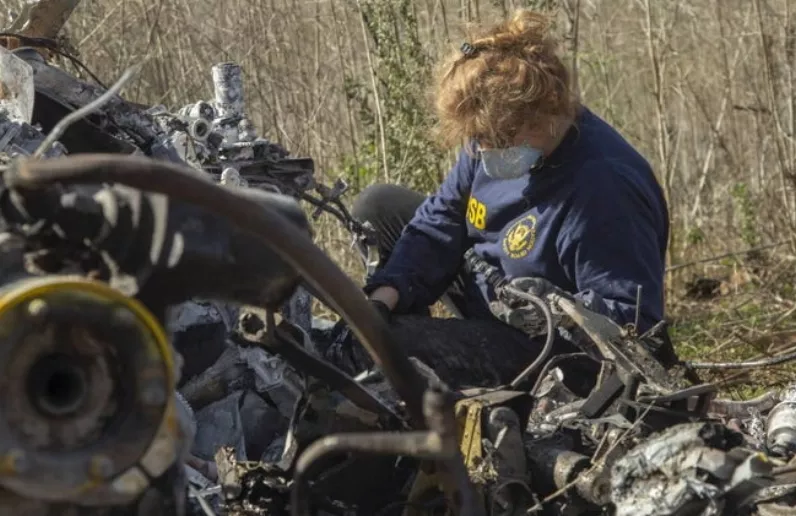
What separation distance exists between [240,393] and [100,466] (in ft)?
4.78

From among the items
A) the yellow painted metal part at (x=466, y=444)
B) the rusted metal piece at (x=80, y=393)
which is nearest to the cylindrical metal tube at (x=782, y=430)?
the yellow painted metal part at (x=466, y=444)

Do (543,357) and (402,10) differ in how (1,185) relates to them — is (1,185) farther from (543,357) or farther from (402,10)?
(402,10)

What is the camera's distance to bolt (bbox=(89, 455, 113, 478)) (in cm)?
180

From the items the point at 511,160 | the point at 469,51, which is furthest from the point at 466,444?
the point at 469,51

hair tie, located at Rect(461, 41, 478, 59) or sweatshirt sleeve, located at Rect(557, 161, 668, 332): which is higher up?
hair tie, located at Rect(461, 41, 478, 59)

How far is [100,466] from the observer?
181cm

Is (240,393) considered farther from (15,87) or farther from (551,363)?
(15,87)

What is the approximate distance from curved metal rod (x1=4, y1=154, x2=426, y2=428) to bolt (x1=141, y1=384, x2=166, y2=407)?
0.80 feet

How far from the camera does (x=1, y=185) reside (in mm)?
1949

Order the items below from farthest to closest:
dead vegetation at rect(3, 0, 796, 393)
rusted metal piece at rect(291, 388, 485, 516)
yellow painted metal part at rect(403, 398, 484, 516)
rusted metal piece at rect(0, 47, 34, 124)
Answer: dead vegetation at rect(3, 0, 796, 393), rusted metal piece at rect(0, 47, 34, 124), yellow painted metal part at rect(403, 398, 484, 516), rusted metal piece at rect(291, 388, 485, 516)

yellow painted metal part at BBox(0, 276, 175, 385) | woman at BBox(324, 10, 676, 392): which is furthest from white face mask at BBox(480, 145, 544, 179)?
yellow painted metal part at BBox(0, 276, 175, 385)

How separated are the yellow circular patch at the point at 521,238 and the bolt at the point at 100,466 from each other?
200 cm

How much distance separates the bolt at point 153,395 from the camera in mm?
1824

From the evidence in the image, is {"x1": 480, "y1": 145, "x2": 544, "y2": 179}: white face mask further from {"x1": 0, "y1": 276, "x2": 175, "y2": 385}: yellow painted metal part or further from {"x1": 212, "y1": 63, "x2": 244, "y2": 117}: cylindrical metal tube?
{"x1": 0, "y1": 276, "x2": 175, "y2": 385}: yellow painted metal part
